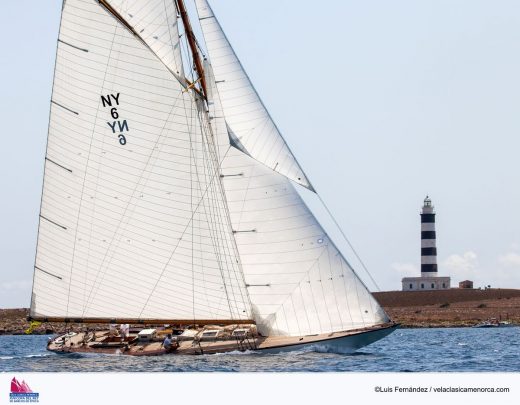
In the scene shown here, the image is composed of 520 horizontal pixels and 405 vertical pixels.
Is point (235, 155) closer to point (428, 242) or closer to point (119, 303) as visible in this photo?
point (119, 303)

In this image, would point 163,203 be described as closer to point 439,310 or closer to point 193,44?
point 193,44

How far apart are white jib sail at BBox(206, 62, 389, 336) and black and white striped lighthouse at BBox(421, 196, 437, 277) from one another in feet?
290

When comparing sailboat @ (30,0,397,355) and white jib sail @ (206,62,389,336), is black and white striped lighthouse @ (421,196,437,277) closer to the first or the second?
sailboat @ (30,0,397,355)

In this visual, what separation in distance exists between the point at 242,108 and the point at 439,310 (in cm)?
7945

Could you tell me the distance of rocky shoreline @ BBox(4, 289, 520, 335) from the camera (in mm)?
118375

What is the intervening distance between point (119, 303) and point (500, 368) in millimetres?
17417

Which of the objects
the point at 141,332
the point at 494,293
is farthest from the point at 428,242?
the point at 141,332

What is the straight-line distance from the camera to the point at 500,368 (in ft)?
160

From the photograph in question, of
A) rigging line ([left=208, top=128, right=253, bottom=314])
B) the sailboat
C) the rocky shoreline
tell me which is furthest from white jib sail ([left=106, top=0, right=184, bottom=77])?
the rocky shoreline

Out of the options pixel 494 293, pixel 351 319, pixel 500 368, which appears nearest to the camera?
pixel 500 368

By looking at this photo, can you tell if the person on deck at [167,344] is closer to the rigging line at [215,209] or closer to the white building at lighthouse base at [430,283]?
the rigging line at [215,209]

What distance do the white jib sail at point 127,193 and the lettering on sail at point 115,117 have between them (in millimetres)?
55
